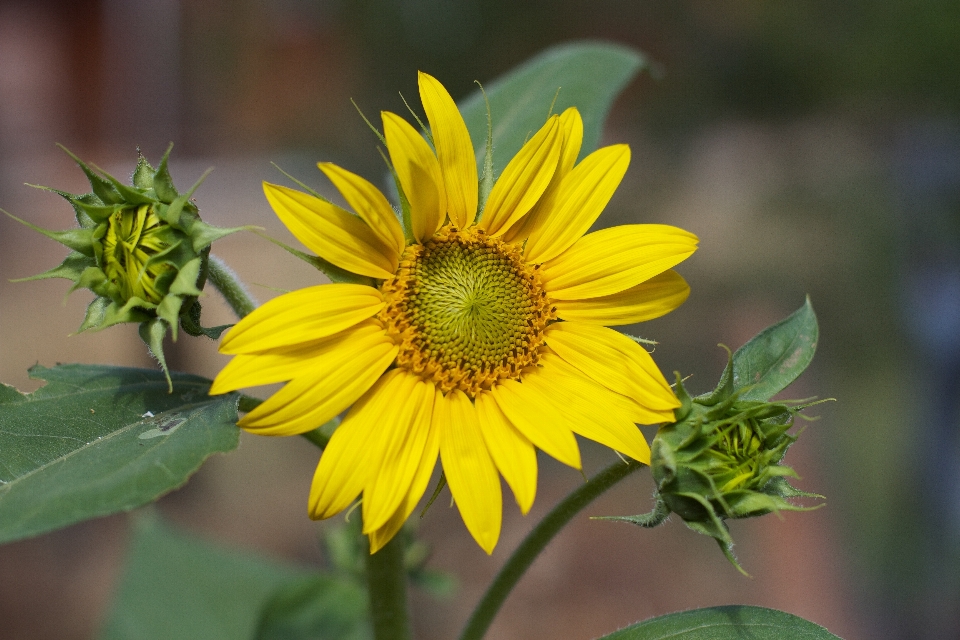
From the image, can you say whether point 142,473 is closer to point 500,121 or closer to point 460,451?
point 460,451

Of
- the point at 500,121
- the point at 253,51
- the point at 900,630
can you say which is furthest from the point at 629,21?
the point at 500,121

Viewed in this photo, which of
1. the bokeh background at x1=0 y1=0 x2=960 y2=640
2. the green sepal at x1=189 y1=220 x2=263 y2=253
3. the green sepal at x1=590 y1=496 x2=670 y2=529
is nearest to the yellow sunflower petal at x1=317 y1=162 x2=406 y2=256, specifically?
the green sepal at x1=189 y1=220 x2=263 y2=253

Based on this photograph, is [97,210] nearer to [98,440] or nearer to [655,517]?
[98,440]

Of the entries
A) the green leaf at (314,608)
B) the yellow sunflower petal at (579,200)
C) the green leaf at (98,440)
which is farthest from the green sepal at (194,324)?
the green leaf at (314,608)

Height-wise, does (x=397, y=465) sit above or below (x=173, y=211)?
below

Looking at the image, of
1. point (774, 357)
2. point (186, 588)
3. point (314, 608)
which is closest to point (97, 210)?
point (774, 357)

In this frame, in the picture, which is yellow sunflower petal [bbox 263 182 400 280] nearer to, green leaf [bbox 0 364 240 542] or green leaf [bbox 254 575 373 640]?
green leaf [bbox 0 364 240 542]

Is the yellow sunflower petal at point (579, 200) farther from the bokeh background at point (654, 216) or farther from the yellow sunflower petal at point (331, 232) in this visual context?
the bokeh background at point (654, 216)
